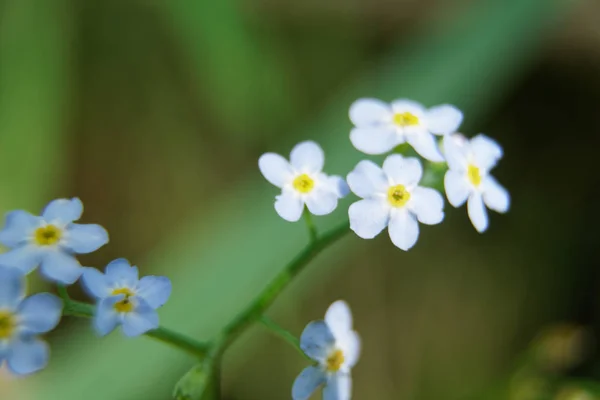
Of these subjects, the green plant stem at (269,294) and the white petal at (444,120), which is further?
the white petal at (444,120)

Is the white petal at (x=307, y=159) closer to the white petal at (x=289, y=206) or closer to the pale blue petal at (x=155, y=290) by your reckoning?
the white petal at (x=289, y=206)

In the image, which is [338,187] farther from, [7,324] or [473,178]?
[7,324]

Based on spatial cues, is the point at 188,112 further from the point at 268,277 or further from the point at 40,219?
the point at 40,219

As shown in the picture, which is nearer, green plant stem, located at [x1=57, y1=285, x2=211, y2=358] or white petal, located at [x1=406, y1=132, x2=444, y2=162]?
green plant stem, located at [x1=57, y1=285, x2=211, y2=358]

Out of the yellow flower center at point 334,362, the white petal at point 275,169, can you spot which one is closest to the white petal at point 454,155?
the white petal at point 275,169

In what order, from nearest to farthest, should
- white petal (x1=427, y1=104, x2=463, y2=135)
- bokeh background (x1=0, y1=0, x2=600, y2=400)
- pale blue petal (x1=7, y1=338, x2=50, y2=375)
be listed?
1. pale blue petal (x1=7, y1=338, x2=50, y2=375)
2. white petal (x1=427, y1=104, x2=463, y2=135)
3. bokeh background (x1=0, y1=0, x2=600, y2=400)

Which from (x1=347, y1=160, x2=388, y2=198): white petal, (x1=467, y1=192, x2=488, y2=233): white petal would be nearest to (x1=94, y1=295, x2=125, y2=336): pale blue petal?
(x1=347, y1=160, x2=388, y2=198): white petal

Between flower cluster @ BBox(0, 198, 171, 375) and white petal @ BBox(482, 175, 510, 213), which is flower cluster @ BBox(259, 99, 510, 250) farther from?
flower cluster @ BBox(0, 198, 171, 375)
